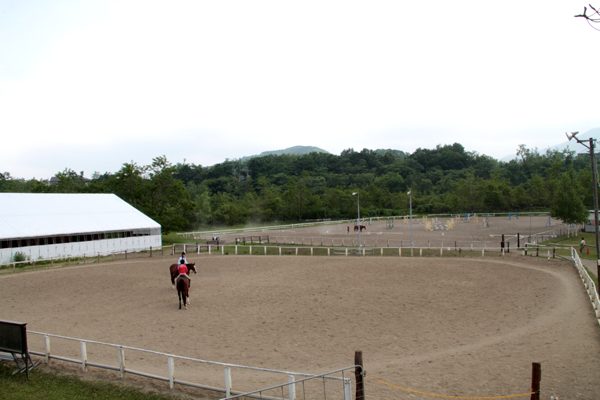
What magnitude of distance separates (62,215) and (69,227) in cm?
253

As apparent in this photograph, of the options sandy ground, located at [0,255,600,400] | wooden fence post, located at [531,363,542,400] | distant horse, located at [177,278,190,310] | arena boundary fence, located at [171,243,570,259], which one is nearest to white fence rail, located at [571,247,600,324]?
sandy ground, located at [0,255,600,400]

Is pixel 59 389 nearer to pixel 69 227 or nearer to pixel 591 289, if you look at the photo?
pixel 591 289

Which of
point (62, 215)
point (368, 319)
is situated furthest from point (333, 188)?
point (368, 319)

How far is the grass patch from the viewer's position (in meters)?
10.0

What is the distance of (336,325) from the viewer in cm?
1523

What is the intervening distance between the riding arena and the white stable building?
6040 millimetres

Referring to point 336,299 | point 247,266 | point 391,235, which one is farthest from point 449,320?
point 391,235

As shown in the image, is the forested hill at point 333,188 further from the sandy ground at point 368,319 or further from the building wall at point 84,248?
the sandy ground at point 368,319

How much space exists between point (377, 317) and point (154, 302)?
355 inches

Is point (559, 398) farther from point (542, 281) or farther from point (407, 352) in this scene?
point (542, 281)

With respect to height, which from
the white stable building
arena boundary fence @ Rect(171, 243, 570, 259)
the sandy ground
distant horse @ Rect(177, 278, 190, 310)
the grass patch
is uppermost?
the white stable building

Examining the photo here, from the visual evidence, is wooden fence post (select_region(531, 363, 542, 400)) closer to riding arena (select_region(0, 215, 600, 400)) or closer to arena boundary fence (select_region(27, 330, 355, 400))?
riding arena (select_region(0, 215, 600, 400))

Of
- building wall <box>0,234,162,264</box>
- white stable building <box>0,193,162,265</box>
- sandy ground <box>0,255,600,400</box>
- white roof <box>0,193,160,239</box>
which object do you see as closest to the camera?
sandy ground <box>0,255,600,400</box>

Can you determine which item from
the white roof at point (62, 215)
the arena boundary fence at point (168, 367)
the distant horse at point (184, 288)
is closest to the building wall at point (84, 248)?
the white roof at point (62, 215)
